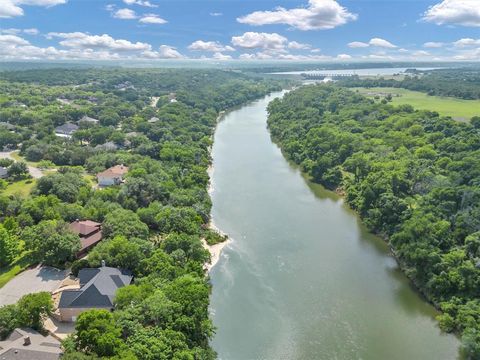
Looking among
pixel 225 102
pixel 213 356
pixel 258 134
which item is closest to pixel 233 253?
pixel 213 356

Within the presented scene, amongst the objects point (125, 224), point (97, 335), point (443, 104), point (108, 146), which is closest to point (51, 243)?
point (125, 224)

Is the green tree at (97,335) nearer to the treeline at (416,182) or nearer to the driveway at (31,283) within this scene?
the driveway at (31,283)

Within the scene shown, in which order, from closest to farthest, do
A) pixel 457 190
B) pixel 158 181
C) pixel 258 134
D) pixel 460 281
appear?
1. pixel 460 281
2. pixel 457 190
3. pixel 158 181
4. pixel 258 134

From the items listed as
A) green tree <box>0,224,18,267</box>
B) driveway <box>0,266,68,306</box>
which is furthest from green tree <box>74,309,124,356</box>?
green tree <box>0,224,18,267</box>

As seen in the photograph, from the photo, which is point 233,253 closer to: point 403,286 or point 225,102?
point 403,286

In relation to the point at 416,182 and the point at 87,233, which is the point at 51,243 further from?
the point at 416,182

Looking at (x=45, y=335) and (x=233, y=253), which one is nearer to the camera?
(x=45, y=335)
